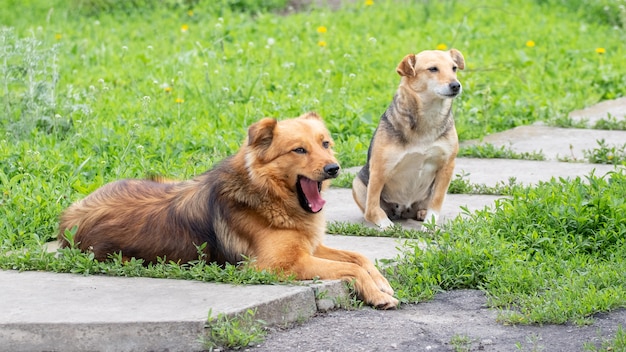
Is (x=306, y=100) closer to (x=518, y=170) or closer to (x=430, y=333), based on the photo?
(x=518, y=170)

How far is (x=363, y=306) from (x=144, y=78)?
6128 millimetres

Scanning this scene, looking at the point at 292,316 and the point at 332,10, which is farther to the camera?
the point at 332,10

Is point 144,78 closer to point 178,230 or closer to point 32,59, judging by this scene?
point 32,59

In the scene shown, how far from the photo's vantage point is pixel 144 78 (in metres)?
10.8

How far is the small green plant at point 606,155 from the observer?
824 centimetres

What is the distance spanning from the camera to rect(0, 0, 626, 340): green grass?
5684mm

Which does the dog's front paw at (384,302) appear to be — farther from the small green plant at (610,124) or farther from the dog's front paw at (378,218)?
the small green plant at (610,124)

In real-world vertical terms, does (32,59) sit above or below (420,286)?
above

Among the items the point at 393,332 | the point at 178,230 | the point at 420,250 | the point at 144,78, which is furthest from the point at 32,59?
the point at 393,332

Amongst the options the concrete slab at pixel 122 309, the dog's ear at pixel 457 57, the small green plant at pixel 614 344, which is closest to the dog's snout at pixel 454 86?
the dog's ear at pixel 457 57

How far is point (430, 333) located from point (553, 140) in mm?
4667

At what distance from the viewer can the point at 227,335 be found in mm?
4664

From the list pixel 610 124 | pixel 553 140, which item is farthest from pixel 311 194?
pixel 610 124

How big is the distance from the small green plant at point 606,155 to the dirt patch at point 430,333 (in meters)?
3.38
